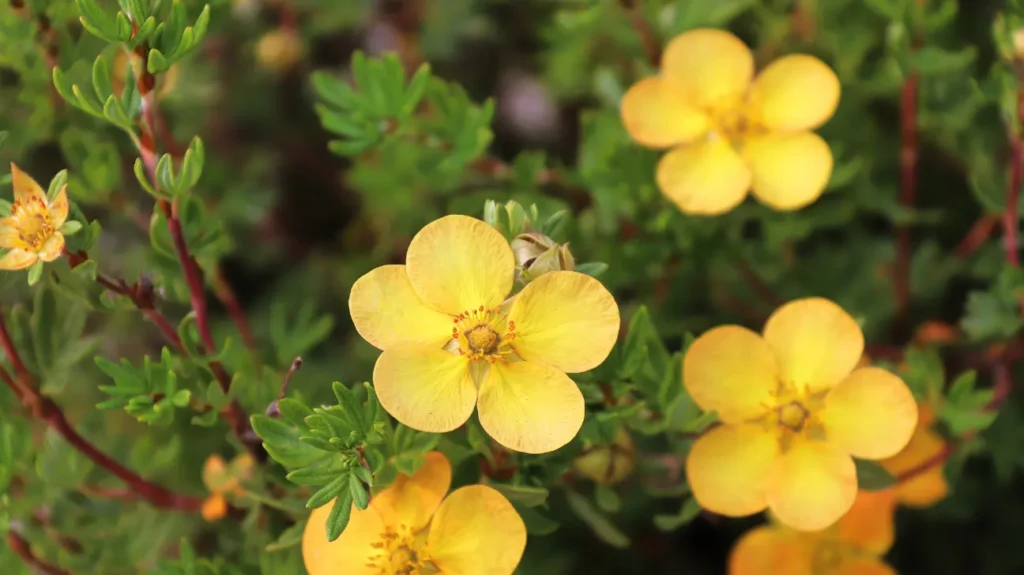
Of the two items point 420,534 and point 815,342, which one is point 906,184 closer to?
point 815,342

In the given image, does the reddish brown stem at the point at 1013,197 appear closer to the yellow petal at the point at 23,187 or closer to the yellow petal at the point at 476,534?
the yellow petal at the point at 476,534

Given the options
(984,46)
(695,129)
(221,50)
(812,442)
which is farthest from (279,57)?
(984,46)

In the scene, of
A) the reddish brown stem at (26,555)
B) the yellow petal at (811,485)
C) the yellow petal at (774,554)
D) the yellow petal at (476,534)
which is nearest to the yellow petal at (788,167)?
the yellow petal at (811,485)

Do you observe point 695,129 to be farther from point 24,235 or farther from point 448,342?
point 24,235

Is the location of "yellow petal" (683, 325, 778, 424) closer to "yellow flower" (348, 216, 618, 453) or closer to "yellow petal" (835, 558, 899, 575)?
"yellow flower" (348, 216, 618, 453)

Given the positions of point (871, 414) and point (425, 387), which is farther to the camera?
point (871, 414)

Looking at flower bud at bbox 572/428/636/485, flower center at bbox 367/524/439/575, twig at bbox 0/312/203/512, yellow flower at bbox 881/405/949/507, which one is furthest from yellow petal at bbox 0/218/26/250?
yellow flower at bbox 881/405/949/507

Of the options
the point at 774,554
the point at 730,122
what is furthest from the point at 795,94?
the point at 774,554
